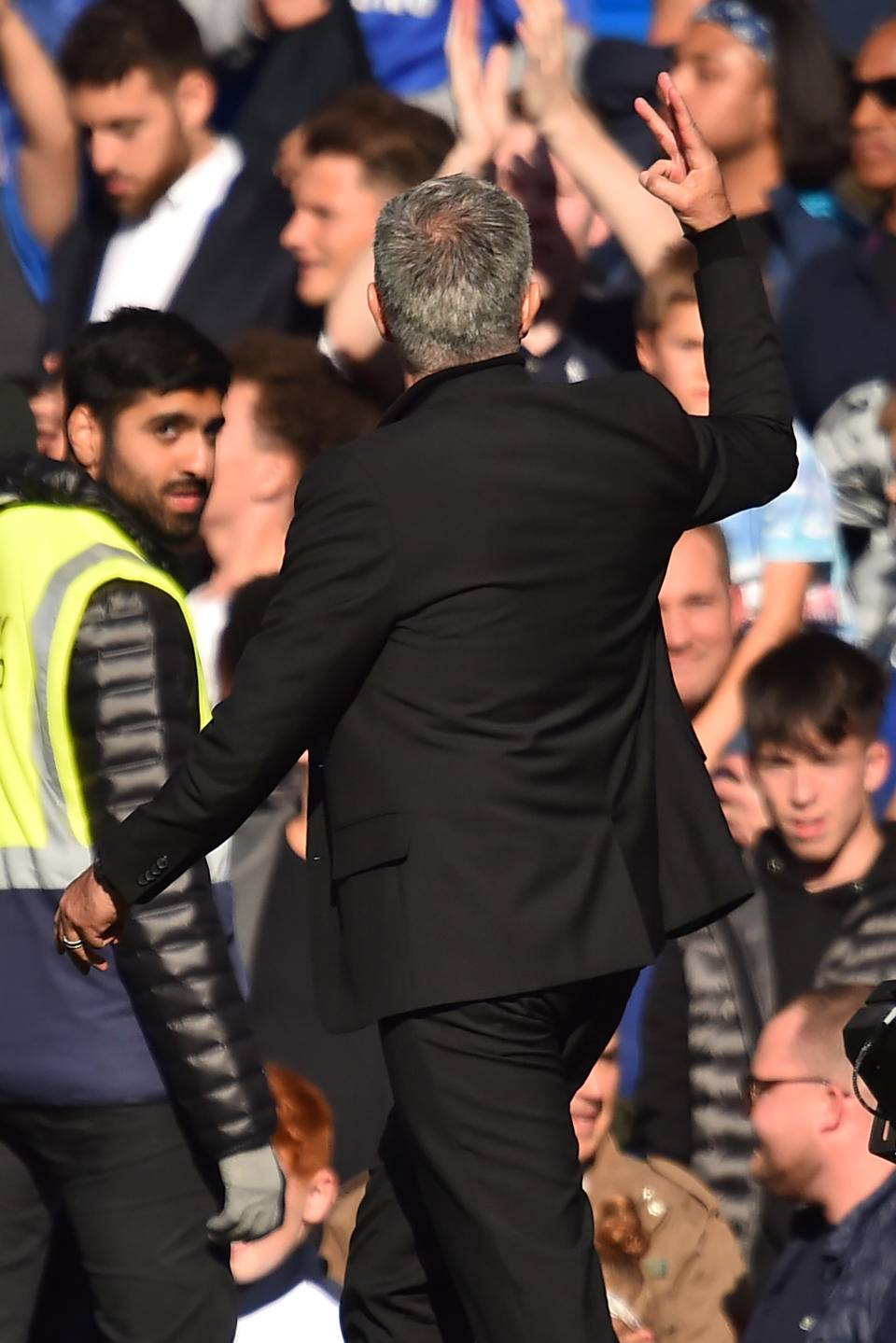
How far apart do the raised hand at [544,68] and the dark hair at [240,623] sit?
1455 millimetres

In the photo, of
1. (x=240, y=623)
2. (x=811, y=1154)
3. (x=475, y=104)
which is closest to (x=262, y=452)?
(x=240, y=623)

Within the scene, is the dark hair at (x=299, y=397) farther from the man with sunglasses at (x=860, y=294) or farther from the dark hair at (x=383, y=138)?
the man with sunglasses at (x=860, y=294)

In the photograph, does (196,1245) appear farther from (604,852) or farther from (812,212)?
(812,212)

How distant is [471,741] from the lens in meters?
2.95

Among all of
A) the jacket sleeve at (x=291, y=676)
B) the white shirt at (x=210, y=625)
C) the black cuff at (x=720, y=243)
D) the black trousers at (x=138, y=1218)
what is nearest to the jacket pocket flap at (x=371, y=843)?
the jacket sleeve at (x=291, y=676)

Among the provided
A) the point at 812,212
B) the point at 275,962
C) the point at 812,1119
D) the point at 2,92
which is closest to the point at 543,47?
the point at 812,212

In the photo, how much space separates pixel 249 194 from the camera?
19.8 ft

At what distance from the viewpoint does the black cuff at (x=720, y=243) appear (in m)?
3.31

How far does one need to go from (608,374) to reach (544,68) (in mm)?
1184

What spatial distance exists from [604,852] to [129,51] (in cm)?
379

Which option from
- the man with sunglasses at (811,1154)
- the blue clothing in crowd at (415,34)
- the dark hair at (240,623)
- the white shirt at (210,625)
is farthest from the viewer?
the blue clothing in crowd at (415,34)

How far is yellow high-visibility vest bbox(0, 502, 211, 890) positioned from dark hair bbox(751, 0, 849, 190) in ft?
9.36

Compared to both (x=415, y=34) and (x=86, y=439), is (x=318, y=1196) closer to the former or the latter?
(x=86, y=439)

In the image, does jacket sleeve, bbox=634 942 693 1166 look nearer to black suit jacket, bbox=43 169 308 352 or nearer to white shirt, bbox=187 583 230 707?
white shirt, bbox=187 583 230 707
